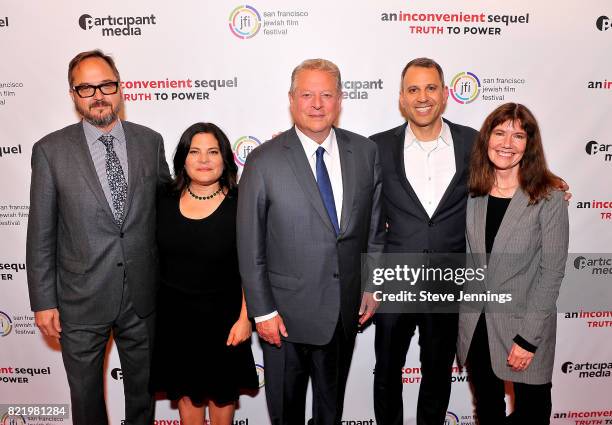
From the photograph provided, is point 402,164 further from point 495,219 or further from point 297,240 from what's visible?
point 297,240

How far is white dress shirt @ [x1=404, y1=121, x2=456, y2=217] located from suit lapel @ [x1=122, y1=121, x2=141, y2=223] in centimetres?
137

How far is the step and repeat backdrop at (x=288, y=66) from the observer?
2.64 meters

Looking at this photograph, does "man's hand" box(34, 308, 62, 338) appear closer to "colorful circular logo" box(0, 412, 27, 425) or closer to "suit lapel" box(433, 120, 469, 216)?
"colorful circular logo" box(0, 412, 27, 425)

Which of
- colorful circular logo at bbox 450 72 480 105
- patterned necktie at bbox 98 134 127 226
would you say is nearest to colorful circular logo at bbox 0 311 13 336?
patterned necktie at bbox 98 134 127 226

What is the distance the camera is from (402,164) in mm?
2256

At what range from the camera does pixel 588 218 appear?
9.57ft

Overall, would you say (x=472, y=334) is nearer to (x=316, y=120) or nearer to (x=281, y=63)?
(x=316, y=120)

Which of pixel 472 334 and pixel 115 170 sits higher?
pixel 115 170

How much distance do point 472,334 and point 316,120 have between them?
1284 mm

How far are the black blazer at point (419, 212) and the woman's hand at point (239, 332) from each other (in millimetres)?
823

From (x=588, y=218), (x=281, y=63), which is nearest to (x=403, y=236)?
(x=281, y=63)

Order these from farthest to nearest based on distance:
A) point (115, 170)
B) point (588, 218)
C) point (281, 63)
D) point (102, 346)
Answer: point (588, 218) < point (281, 63) < point (102, 346) < point (115, 170)

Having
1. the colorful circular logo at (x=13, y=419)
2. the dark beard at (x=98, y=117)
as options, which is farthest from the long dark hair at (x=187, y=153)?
the colorful circular logo at (x=13, y=419)

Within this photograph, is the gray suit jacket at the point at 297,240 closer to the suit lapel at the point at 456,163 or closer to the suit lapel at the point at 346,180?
the suit lapel at the point at 346,180
